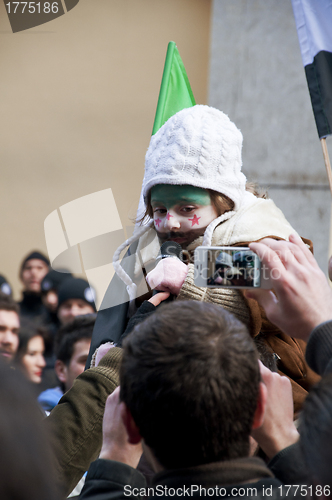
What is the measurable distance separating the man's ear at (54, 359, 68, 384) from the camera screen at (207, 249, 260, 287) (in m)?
2.18

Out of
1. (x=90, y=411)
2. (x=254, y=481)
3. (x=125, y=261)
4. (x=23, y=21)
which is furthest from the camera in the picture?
(x=23, y=21)

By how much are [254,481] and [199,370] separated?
0.21 metres

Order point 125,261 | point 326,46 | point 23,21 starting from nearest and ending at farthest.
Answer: point 125,261, point 326,46, point 23,21

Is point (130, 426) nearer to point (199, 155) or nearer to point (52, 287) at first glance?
point (199, 155)

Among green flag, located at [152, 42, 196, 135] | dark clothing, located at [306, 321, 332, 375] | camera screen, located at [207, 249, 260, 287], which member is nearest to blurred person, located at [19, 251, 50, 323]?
green flag, located at [152, 42, 196, 135]

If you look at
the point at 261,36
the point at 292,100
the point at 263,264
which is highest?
the point at 261,36

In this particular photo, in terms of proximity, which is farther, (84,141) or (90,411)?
(84,141)

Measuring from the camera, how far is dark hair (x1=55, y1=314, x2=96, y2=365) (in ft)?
10.7

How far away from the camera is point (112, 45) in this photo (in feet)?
19.3

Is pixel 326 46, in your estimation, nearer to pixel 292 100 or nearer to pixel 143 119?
pixel 292 100

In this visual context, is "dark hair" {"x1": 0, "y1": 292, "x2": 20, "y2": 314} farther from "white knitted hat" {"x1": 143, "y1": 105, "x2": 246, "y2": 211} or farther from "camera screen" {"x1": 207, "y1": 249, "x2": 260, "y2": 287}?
"camera screen" {"x1": 207, "y1": 249, "x2": 260, "y2": 287}

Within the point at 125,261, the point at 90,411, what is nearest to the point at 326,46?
the point at 125,261

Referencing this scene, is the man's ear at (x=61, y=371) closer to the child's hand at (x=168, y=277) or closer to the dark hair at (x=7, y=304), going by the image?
the dark hair at (x=7, y=304)

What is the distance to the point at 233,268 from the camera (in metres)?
1.26
